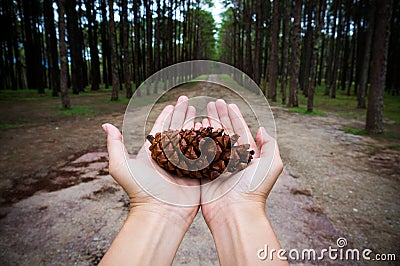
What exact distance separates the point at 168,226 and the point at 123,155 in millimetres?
740

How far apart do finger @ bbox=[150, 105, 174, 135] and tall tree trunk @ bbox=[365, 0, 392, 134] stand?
959cm

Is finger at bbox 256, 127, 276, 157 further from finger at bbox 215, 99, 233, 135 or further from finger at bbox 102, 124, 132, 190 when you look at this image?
finger at bbox 102, 124, 132, 190

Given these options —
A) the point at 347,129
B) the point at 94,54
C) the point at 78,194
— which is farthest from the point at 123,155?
the point at 94,54

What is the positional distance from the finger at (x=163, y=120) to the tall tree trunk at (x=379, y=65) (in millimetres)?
9595

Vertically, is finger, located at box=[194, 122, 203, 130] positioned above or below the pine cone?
above

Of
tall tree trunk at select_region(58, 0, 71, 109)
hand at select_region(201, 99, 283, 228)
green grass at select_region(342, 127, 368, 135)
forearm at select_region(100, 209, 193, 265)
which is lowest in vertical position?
green grass at select_region(342, 127, 368, 135)

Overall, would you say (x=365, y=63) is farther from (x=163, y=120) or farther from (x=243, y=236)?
(x=243, y=236)

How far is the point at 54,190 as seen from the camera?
479cm

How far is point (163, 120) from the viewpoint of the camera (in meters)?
2.69

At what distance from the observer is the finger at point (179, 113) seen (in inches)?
96.4

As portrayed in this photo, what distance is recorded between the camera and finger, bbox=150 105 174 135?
8.60ft

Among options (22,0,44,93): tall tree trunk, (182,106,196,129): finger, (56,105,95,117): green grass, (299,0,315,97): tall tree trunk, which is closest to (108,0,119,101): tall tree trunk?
(56,105,95,117): green grass

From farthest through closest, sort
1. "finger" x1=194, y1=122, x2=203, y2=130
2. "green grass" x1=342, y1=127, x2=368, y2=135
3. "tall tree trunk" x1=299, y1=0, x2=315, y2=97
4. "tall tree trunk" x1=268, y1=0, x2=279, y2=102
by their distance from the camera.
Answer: "tall tree trunk" x1=299, y1=0, x2=315, y2=97
"tall tree trunk" x1=268, y1=0, x2=279, y2=102
"green grass" x1=342, y1=127, x2=368, y2=135
"finger" x1=194, y1=122, x2=203, y2=130

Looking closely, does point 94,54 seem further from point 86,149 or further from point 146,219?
point 146,219
